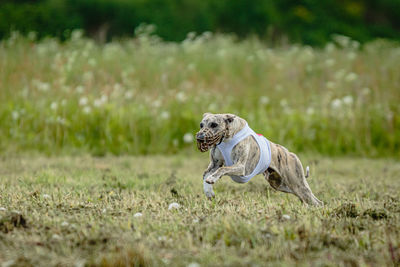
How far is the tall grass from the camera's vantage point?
7.97 metres

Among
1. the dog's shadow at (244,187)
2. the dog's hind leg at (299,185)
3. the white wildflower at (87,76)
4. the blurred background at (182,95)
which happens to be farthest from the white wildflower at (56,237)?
the white wildflower at (87,76)

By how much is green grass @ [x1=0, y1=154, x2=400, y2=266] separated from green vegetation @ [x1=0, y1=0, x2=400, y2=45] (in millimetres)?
10030

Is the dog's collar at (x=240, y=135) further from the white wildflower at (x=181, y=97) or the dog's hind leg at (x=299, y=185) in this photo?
the white wildflower at (x=181, y=97)

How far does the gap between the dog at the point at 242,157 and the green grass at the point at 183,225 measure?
0.25m

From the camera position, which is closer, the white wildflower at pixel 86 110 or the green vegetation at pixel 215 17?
the white wildflower at pixel 86 110

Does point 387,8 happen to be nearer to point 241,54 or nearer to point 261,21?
point 261,21

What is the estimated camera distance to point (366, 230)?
318 cm

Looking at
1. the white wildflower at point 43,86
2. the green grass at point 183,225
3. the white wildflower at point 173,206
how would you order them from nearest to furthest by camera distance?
the green grass at point 183,225 < the white wildflower at point 173,206 < the white wildflower at point 43,86

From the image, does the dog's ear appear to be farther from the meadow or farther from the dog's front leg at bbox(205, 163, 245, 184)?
the meadow

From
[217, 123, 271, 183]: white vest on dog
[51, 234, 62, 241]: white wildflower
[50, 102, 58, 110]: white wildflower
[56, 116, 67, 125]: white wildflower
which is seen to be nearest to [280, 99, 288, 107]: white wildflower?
[56, 116, 67, 125]: white wildflower

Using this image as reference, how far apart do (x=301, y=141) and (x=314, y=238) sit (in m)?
5.46

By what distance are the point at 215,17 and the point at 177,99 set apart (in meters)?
8.90

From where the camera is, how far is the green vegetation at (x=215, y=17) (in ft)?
48.4

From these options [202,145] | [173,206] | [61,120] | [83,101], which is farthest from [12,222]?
[83,101]
